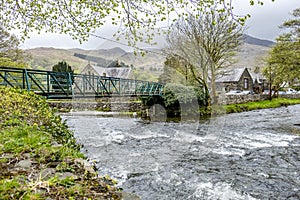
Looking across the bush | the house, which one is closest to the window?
the house

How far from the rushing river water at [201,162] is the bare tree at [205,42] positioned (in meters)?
8.72

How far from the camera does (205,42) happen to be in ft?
60.1

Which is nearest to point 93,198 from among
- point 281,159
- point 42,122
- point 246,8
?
point 42,122

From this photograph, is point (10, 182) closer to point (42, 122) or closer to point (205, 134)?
point (42, 122)

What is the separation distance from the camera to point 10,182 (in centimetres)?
193

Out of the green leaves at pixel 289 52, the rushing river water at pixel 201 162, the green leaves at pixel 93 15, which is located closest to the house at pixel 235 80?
the green leaves at pixel 289 52

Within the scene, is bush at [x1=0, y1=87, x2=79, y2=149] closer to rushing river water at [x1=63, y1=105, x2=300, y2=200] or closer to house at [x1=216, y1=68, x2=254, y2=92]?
rushing river water at [x1=63, y1=105, x2=300, y2=200]

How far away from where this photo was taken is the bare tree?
17.7 m

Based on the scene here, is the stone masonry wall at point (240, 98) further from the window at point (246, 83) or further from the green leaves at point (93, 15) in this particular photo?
the green leaves at point (93, 15)

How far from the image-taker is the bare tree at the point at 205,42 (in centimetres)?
1770

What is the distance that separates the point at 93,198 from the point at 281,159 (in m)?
6.40

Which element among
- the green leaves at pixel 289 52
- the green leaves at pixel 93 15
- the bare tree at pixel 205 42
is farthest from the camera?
the bare tree at pixel 205 42

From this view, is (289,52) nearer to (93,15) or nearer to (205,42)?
(205,42)

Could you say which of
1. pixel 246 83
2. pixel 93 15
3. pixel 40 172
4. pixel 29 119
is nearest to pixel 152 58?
pixel 246 83
